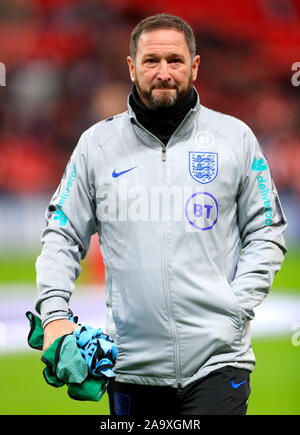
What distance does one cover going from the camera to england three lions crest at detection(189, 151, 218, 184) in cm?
332

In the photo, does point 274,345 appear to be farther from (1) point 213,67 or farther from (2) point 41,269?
(1) point 213,67

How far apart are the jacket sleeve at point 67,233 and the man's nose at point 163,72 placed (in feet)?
1.38

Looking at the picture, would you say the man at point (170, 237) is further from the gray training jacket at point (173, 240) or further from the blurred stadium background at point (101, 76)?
the blurred stadium background at point (101, 76)

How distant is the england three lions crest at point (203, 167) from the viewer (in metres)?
3.32

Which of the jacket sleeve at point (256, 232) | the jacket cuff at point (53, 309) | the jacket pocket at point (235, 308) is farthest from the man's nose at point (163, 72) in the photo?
the jacket cuff at point (53, 309)

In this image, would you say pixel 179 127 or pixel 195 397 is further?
pixel 179 127

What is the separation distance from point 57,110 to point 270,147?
479 cm

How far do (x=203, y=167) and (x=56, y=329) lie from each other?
2.68 ft

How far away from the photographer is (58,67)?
19734 millimetres

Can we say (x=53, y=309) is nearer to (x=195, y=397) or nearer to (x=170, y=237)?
(x=170, y=237)

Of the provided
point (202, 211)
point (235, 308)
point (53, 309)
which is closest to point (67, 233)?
point (53, 309)

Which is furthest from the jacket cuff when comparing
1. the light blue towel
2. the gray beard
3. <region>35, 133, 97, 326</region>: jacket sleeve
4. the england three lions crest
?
the gray beard

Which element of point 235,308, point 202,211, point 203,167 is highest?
point 203,167

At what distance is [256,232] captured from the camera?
3348 mm
